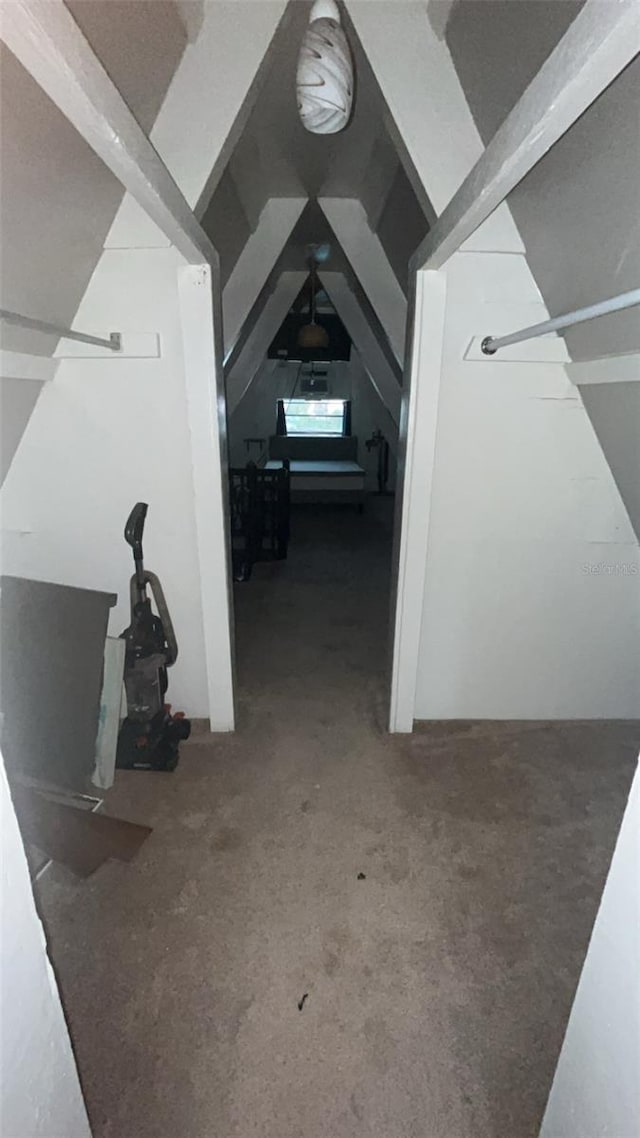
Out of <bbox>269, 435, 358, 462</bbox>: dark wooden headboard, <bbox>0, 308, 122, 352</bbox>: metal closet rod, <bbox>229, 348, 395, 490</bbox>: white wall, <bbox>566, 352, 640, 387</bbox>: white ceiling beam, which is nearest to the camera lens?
<bbox>0, 308, 122, 352</bbox>: metal closet rod

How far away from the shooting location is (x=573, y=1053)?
2.85ft

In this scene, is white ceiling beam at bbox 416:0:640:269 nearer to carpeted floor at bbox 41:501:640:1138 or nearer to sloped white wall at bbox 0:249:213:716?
sloped white wall at bbox 0:249:213:716

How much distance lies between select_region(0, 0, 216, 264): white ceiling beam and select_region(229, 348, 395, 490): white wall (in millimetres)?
6644

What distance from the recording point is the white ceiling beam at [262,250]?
305cm

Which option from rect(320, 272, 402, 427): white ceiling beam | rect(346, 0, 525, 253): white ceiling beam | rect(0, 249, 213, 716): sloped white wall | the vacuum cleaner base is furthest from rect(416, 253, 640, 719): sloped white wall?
rect(320, 272, 402, 427): white ceiling beam

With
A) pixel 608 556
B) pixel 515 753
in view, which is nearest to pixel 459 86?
pixel 608 556

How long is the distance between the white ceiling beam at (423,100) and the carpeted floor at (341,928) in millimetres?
1953

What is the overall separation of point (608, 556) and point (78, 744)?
6.92 feet

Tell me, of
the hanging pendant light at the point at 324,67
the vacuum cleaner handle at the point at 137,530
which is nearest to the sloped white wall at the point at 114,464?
the vacuum cleaner handle at the point at 137,530

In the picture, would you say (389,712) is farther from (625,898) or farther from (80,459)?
(625,898)

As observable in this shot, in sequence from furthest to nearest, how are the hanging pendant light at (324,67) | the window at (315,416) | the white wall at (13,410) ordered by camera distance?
the window at (315,416), the white wall at (13,410), the hanging pendant light at (324,67)

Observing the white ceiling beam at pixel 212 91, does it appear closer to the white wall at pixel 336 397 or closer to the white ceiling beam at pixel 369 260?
the white ceiling beam at pixel 369 260

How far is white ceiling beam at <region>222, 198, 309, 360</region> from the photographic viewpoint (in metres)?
3.05

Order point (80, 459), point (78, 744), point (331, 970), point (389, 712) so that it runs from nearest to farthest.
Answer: point (331, 970), point (78, 744), point (80, 459), point (389, 712)
